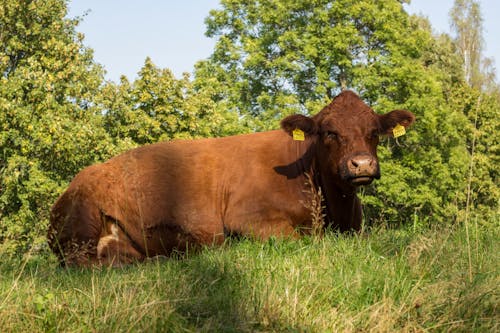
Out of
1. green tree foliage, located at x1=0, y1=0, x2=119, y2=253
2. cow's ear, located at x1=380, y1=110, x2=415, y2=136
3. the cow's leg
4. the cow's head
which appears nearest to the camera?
the cow's head

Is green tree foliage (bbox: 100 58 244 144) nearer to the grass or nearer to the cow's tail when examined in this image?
the cow's tail

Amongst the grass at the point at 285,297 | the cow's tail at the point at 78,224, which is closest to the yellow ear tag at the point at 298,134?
the cow's tail at the point at 78,224

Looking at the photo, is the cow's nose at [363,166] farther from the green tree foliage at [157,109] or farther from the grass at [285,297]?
the green tree foliage at [157,109]

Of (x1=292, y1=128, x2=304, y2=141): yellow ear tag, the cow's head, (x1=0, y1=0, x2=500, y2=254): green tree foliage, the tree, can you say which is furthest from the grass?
the tree

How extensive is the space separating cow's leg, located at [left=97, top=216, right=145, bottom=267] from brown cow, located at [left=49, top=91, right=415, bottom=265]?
0.01 metres

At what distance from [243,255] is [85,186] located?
12.4ft

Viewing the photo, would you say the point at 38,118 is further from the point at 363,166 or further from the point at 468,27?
the point at 468,27

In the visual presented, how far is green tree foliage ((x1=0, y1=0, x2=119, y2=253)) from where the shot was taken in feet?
84.6

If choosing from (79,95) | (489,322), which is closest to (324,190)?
(489,322)

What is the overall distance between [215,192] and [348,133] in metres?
1.90

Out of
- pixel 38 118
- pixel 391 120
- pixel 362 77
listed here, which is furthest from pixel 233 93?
pixel 391 120

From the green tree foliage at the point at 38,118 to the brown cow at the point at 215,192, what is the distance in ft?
55.6

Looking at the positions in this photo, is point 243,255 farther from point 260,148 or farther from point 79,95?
point 79,95

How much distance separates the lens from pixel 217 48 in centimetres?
3419
